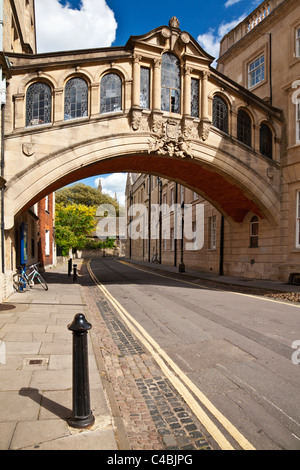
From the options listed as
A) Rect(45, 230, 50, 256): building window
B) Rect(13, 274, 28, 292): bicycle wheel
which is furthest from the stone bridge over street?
Rect(45, 230, 50, 256): building window

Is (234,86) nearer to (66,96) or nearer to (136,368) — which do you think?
(66,96)

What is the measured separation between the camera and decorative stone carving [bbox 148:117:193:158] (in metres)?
14.9

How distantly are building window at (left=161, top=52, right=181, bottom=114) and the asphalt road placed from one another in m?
9.97

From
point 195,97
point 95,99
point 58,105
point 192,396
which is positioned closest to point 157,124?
point 195,97

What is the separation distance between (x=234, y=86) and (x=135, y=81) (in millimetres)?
5593

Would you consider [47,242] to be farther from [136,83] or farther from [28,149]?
[136,83]

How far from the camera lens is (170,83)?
50.8 feet

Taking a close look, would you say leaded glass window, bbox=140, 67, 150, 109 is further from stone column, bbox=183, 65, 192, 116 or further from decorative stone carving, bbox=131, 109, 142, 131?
stone column, bbox=183, 65, 192, 116

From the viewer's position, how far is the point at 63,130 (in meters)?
13.3

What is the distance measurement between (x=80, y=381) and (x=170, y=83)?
15272mm

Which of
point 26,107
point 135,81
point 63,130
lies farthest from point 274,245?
point 26,107

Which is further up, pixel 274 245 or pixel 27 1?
pixel 27 1

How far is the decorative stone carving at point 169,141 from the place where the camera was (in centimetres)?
1488

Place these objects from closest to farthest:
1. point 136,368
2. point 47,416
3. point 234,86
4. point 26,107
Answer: point 47,416
point 136,368
point 26,107
point 234,86
